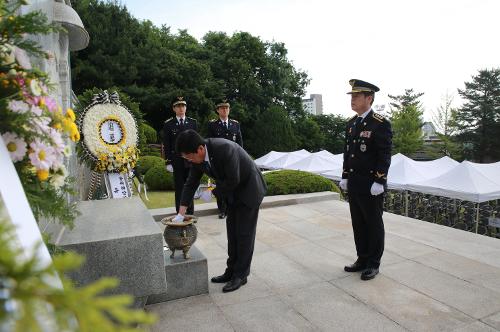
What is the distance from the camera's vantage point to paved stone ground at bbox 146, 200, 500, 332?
9.98ft

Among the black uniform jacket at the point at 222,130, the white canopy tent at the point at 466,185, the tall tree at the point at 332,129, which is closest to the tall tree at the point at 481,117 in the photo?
the tall tree at the point at 332,129

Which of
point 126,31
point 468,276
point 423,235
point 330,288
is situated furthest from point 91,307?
point 126,31

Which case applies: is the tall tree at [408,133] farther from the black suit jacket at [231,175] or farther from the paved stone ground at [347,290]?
the black suit jacket at [231,175]

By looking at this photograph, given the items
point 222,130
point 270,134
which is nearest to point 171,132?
point 222,130

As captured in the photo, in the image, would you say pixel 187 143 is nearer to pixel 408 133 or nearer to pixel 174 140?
pixel 174 140

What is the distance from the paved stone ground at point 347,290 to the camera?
3043mm

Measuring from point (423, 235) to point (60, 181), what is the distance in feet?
18.0

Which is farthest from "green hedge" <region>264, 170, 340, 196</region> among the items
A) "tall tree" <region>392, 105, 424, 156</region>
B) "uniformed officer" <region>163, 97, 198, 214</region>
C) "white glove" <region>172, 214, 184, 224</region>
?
"tall tree" <region>392, 105, 424, 156</region>

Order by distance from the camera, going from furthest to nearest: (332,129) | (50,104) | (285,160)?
(332,129)
(285,160)
(50,104)

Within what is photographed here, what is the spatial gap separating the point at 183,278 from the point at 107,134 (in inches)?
145

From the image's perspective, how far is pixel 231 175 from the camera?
3463 millimetres

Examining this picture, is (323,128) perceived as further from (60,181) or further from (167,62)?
(60,181)

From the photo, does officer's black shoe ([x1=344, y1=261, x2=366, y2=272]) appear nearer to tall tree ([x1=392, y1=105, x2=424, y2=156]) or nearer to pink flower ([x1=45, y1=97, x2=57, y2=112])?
pink flower ([x1=45, y1=97, x2=57, y2=112])

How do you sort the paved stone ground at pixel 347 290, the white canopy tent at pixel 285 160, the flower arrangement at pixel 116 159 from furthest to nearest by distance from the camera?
the white canopy tent at pixel 285 160 → the flower arrangement at pixel 116 159 → the paved stone ground at pixel 347 290
